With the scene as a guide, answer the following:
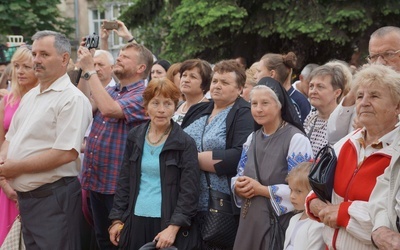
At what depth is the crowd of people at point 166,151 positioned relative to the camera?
4.80 metres

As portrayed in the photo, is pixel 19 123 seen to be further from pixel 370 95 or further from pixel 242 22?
pixel 242 22

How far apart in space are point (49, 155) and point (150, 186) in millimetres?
849

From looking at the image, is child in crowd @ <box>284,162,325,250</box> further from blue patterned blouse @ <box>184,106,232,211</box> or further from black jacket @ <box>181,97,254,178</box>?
blue patterned blouse @ <box>184,106,232,211</box>

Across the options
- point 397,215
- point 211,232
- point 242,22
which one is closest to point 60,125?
point 211,232

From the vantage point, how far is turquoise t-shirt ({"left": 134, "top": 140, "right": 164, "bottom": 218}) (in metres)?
5.16

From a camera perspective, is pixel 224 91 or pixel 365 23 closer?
pixel 224 91

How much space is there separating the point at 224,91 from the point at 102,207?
1597 millimetres

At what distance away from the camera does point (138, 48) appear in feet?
20.4

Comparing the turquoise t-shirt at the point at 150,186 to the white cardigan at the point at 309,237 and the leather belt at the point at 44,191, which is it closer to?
the leather belt at the point at 44,191

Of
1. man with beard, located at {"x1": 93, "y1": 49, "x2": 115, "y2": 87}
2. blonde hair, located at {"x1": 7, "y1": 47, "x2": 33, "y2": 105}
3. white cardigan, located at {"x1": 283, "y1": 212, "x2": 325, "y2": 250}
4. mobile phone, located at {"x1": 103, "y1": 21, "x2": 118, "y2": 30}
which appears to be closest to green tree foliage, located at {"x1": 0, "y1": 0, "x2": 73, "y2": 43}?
mobile phone, located at {"x1": 103, "y1": 21, "x2": 118, "y2": 30}

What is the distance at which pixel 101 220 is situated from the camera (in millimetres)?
6078

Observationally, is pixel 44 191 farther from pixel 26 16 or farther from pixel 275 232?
pixel 26 16

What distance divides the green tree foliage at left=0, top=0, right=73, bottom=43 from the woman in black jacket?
60.6 ft

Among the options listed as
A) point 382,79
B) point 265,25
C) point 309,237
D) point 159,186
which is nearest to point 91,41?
point 159,186
